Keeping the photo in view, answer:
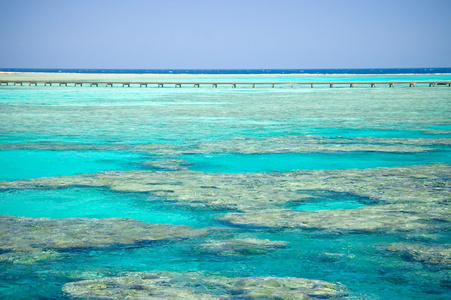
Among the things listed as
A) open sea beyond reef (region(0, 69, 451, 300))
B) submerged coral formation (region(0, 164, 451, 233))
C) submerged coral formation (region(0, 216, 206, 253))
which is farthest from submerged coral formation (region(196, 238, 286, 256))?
submerged coral formation (region(0, 164, 451, 233))

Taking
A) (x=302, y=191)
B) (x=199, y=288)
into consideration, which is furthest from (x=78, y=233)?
(x=302, y=191)

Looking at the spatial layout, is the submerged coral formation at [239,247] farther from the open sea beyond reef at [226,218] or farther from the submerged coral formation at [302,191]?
the submerged coral formation at [302,191]

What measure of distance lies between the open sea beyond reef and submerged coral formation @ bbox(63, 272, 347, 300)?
17 millimetres

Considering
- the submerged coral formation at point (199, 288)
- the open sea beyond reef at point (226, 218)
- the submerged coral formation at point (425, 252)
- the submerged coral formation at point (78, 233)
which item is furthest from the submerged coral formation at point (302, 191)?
the submerged coral formation at point (199, 288)

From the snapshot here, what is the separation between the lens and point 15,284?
4602mm

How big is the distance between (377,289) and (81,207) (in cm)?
448

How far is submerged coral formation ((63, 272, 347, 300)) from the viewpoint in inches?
169

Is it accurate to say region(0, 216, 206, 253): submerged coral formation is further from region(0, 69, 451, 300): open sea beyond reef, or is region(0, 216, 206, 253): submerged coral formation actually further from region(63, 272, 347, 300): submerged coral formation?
region(63, 272, 347, 300): submerged coral formation

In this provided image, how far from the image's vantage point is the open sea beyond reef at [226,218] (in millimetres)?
4629

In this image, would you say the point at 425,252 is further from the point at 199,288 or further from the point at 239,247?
the point at 199,288

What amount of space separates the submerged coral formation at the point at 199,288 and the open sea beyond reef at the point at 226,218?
0.02 meters

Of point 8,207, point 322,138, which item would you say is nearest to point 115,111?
point 322,138

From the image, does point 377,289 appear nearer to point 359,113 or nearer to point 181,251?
point 181,251

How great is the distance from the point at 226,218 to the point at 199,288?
2.33 metres
